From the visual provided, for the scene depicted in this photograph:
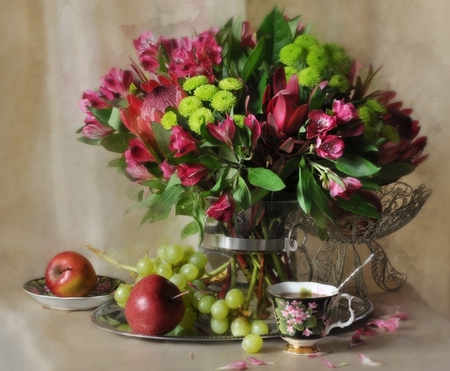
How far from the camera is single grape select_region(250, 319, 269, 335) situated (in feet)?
3.35

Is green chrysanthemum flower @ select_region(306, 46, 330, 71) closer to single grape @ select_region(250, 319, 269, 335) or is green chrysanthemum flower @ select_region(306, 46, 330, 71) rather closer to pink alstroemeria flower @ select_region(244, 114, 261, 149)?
pink alstroemeria flower @ select_region(244, 114, 261, 149)

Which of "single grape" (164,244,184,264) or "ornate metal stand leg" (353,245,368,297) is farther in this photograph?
"ornate metal stand leg" (353,245,368,297)

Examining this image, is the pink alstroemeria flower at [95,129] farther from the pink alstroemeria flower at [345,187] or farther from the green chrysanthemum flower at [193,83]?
the pink alstroemeria flower at [345,187]

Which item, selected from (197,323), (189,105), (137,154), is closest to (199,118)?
(189,105)

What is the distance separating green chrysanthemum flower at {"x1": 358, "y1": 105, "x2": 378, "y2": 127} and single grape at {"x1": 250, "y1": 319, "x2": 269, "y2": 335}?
1.00 ft

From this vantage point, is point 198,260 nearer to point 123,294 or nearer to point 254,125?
point 123,294

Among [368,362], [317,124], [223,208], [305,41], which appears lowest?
[368,362]

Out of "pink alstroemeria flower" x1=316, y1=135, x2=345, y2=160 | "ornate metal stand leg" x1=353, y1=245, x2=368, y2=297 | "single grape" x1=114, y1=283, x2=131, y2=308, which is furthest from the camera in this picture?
"ornate metal stand leg" x1=353, y1=245, x2=368, y2=297

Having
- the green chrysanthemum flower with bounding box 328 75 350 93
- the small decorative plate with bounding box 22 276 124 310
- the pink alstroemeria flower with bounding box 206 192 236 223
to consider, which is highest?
the green chrysanthemum flower with bounding box 328 75 350 93

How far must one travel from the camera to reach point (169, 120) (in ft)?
3.14

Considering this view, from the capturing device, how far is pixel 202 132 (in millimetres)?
926

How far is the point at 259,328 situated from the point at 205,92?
33cm

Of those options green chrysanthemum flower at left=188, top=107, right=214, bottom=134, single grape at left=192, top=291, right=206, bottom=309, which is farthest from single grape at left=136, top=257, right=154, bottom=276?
green chrysanthemum flower at left=188, top=107, right=214, bottom=134

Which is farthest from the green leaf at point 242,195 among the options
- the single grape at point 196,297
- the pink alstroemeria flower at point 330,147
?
the single grape at point 196,297
